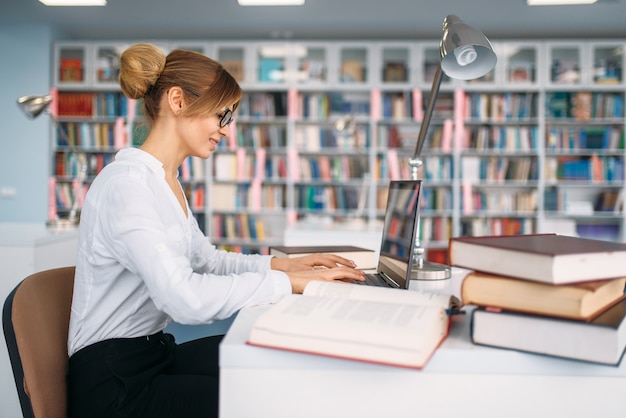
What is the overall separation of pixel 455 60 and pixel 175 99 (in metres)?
0.66

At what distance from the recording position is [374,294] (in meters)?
0.95

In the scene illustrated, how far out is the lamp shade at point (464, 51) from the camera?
118cm

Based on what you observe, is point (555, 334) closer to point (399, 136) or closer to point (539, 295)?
point (539, 295)

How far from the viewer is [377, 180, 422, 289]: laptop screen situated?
1123mm

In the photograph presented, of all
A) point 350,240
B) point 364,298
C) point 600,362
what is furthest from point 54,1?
point 600,362

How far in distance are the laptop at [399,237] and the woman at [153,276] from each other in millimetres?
90

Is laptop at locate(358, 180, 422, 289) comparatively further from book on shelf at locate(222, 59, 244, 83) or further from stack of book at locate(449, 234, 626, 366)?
book on shelf at locate(222, 59, 244, 83)

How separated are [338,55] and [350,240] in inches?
108

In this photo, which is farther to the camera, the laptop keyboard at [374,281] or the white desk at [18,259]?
the white desk at [18,259]

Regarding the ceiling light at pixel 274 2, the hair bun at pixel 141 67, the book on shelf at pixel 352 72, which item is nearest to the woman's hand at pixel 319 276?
the hair bun at pixel 141 67

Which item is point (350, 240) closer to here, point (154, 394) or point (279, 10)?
point (154, 394)

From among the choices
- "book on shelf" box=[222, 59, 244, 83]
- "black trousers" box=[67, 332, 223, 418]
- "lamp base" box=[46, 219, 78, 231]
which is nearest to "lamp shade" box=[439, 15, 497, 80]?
"black trousers" box=[67, 332, 223, 418]

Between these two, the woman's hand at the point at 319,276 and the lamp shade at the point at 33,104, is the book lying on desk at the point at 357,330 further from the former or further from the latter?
the lamp shade at the point at 33,104

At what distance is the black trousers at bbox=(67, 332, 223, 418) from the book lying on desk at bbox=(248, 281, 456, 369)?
316 millimetres
